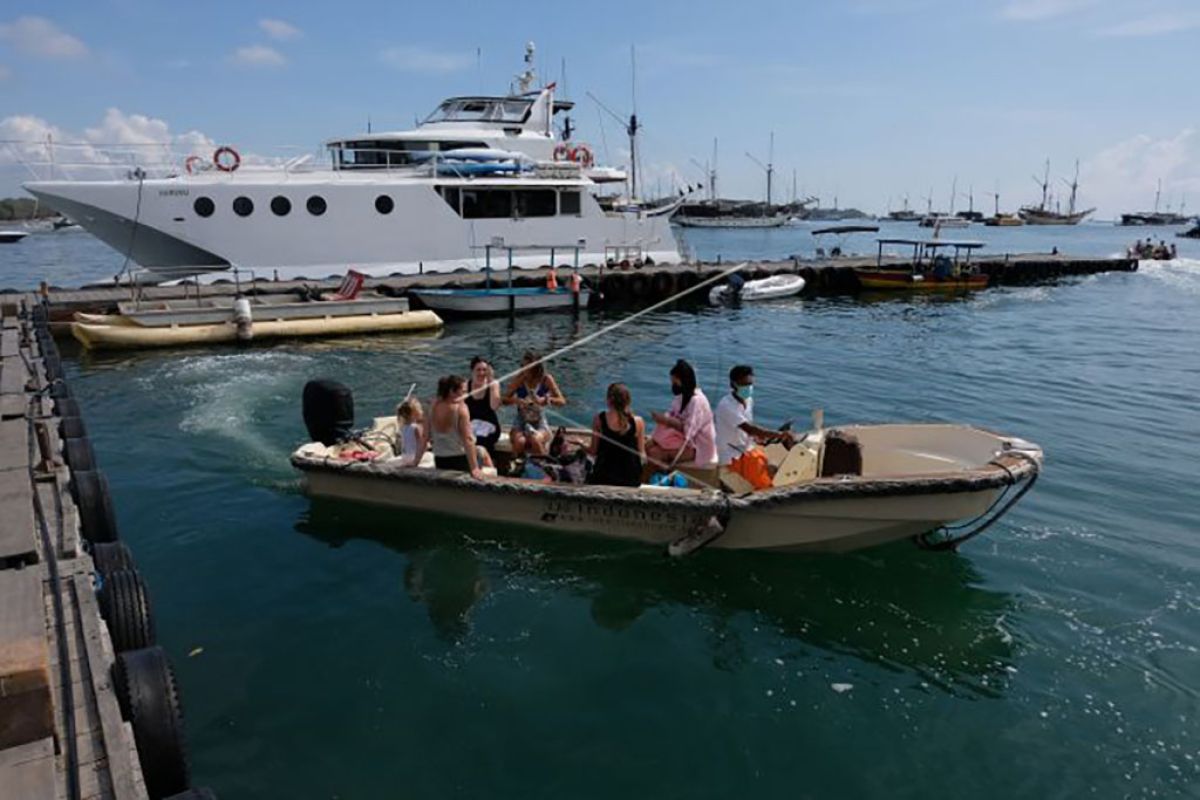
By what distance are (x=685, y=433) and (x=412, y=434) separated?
2889 mm

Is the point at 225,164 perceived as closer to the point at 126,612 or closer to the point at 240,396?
the point at 240,396

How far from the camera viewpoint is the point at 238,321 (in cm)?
1983

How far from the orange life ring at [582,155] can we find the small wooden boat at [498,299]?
8.74 m

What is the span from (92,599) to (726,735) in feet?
13.9

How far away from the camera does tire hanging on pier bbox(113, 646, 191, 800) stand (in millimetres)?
4113

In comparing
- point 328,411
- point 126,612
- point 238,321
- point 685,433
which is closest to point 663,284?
point 238,321

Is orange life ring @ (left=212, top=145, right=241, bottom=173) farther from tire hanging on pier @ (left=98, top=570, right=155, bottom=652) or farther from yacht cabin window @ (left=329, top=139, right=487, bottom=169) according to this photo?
tire hanging on pier @ (left=98, top=570, right=155, bottom=652)

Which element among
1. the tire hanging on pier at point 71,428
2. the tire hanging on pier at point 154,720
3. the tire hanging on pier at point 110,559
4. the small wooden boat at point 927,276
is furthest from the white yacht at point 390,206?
the tire hanging on pier at point 154,720

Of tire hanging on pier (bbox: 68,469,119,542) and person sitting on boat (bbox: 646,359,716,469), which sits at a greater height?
person sitting on boat (bbox: 646,359,716,469)

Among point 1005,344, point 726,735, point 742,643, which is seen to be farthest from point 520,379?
point 1005,344

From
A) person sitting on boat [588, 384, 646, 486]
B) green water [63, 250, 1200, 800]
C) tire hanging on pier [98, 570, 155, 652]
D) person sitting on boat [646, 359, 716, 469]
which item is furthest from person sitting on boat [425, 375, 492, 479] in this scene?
tire hanging on pier [98, 570, 155, 652]

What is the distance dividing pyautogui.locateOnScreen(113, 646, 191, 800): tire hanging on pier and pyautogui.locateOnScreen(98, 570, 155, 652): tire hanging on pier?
1.04m

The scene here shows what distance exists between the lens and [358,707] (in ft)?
19.4

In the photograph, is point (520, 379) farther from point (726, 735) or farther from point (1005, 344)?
point (1005, 344)
